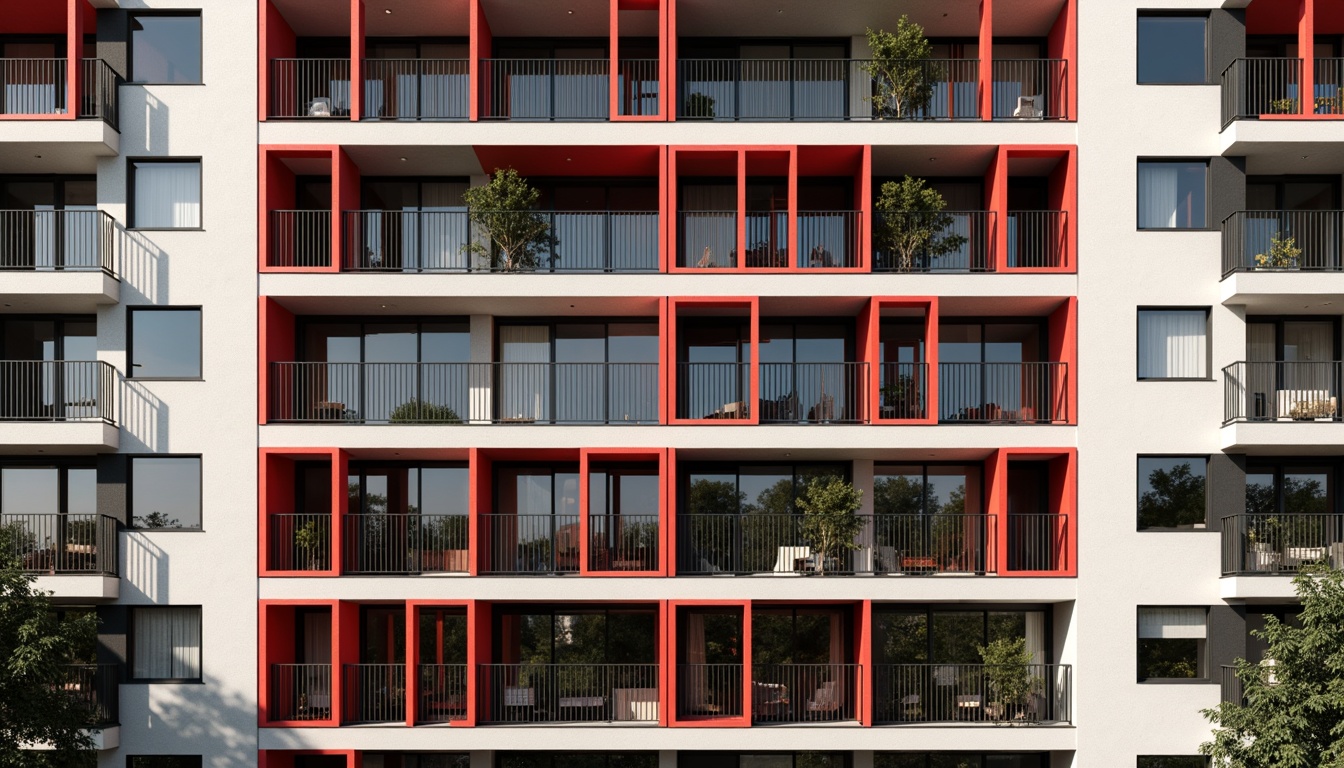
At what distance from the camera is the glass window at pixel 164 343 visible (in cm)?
2311

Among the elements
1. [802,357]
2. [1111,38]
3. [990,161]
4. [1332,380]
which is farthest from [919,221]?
[1332,380]

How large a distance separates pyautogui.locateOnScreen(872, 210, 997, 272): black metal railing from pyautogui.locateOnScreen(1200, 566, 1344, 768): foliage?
331 inches

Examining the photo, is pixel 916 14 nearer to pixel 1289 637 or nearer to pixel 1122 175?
pixel 1122 175

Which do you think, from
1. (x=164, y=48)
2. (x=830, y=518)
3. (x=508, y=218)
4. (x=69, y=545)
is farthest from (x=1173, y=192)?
(x=69, y=545)

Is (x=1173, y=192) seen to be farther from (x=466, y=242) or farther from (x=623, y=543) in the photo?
(x=466, y=242)

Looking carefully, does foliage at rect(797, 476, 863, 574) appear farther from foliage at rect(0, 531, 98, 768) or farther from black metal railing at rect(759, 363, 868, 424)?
foliage at rect(0, 531, 98, 768)

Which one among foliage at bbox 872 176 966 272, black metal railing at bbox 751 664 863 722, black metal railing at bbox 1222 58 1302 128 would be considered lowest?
black metal railing at bbox 751 664 863 722

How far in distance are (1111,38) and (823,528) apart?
11.4 metres

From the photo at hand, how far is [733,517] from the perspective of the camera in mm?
23562

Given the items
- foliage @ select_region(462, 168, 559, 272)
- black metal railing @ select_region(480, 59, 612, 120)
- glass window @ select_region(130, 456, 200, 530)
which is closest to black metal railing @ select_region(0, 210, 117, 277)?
glass window @ select_region(130, 456, 200, 530)

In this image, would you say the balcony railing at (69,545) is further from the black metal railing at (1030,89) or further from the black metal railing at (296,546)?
the black metal railing at (1030,89)

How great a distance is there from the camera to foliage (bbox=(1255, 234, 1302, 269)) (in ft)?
74.7

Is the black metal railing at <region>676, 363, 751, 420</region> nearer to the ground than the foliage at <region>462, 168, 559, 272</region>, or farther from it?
nearer to the ground

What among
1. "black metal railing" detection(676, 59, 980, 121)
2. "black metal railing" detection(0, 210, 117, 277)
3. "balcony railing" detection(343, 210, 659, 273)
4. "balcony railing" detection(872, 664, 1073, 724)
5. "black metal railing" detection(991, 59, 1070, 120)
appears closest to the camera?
"balcony railing" detection(872, 664, 1073, 724)
